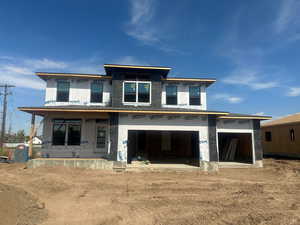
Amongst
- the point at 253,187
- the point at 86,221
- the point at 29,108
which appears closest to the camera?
the point at 86,221

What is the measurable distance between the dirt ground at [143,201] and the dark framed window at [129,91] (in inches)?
238

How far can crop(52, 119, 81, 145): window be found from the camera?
12.6m

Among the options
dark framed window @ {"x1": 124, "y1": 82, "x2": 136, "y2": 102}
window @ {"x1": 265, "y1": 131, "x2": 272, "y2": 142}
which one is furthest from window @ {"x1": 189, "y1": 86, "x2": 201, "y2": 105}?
window @ {"x1": 265, "y1": 131, "x2": 272, "y2": 142}

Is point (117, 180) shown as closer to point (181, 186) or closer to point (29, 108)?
point (181, 186)

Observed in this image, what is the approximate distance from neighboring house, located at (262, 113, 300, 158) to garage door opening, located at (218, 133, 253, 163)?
219 inches

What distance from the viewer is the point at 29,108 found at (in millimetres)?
10281

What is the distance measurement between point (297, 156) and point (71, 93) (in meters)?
21.3

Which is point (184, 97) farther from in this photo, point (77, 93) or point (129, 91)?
point (77, 93)

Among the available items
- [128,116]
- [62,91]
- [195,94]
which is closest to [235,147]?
[195,94]

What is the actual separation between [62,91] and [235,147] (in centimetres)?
1534

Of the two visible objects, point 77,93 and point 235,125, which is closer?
point 235,125

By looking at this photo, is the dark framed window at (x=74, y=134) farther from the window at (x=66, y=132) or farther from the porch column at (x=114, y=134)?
the porch column at (x=114, y=134)

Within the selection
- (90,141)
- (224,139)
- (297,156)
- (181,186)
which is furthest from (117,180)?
(297,156)

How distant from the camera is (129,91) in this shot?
43.0 ft
